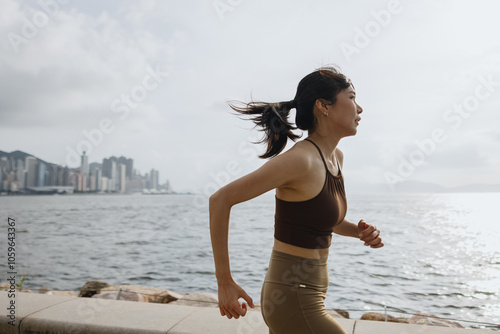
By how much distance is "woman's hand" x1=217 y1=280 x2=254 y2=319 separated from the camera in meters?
1.49

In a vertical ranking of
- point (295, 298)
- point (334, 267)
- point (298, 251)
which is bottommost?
point (334, 267)

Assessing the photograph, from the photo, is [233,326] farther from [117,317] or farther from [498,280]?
[498,280]

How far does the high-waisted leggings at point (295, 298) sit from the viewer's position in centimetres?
156

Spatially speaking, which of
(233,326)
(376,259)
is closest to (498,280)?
(376,259)

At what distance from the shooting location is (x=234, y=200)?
1486 mm

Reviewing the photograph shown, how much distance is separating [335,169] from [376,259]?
18.4m

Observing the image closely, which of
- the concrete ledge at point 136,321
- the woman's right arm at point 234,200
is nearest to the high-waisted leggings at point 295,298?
the woman's right arm at point 234,200

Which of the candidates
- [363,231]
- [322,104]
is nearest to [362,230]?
[363,231]

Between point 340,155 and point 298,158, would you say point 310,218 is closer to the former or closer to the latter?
point 298,158

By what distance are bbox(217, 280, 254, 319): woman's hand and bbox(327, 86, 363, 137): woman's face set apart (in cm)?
74

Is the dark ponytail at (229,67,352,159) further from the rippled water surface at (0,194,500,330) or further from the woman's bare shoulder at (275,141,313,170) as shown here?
the rippled water surface at (0,194,500,330)

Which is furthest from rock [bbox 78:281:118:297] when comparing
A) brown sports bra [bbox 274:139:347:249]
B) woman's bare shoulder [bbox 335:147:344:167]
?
brown sports bra [bbox 274:139:347:249]

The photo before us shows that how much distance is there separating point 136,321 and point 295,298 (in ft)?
6.10

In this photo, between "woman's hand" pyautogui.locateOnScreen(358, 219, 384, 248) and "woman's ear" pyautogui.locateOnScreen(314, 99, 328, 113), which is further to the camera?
"woman's hand" pyautogui.locateOnScreen(358, 219, 384, 248)
